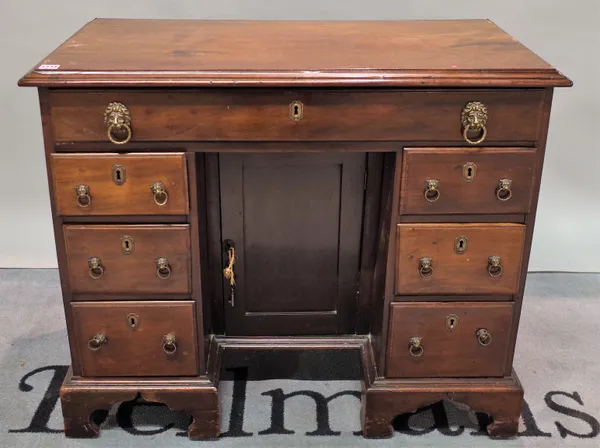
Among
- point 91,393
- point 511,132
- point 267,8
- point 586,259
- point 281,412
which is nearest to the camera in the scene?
point 511,132

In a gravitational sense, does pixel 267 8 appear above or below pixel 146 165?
above

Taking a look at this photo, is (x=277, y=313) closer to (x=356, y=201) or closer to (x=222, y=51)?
(x=356, y=201)

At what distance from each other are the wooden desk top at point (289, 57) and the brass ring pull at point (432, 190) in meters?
0.20

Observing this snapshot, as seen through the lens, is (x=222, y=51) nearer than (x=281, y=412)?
Yes

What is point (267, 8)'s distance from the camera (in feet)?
7.49

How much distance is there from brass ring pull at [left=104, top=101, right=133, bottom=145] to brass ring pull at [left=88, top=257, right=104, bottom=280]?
28cm

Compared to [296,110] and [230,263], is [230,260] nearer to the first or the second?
[230,263]

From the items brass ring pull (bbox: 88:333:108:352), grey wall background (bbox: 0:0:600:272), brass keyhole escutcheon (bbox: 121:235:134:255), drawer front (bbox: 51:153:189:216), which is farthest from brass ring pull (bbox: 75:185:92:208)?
grey wall background (bbox: 0:0:600:272)

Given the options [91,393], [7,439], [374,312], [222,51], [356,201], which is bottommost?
[7,439]

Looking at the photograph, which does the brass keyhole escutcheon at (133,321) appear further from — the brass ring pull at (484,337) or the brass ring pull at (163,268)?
the brass ring pull at (484,337)

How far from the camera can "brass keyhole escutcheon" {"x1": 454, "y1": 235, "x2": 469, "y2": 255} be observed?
1.63 m

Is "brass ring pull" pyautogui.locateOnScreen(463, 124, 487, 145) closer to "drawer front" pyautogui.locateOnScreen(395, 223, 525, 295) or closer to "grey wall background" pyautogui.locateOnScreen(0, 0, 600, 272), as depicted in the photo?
"drawer front" pyautogui.locateOnScreen(395, 223, 525, 295)

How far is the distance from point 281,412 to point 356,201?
54 centimetres

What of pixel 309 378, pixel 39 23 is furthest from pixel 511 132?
pixel 39 23
